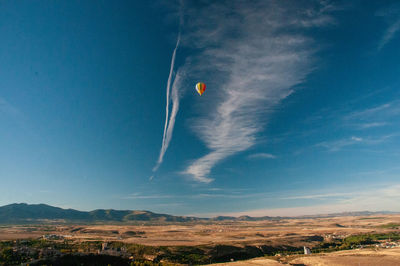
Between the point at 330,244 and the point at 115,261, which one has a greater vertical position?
the point at 115,261

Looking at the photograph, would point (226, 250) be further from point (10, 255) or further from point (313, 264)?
point (10, 255)

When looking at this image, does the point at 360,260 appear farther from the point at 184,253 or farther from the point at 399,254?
the point at 184,253

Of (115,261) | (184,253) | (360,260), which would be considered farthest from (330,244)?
(115,261)

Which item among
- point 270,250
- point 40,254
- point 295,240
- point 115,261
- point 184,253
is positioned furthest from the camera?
Result: point 295,240

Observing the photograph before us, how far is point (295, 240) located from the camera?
98.4 metres

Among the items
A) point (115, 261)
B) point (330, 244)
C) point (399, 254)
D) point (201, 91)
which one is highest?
point (201, 91)

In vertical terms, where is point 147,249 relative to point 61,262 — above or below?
below

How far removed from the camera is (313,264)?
45.6 m

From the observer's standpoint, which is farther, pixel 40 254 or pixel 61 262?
pixel 40 254

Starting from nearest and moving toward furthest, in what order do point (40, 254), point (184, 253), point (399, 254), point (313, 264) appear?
point (40, 254), point (313, 264), point (399, 254), point (184, 253)

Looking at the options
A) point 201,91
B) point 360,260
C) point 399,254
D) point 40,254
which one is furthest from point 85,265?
point 399,254

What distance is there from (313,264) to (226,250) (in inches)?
1358

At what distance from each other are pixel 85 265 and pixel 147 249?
133ft

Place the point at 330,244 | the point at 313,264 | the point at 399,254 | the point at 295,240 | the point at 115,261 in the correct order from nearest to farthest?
1. the point at 115,261
2. the point at 313,264
3. the point at 399,254
4. the point at 330,244
5. the point at 295,240
